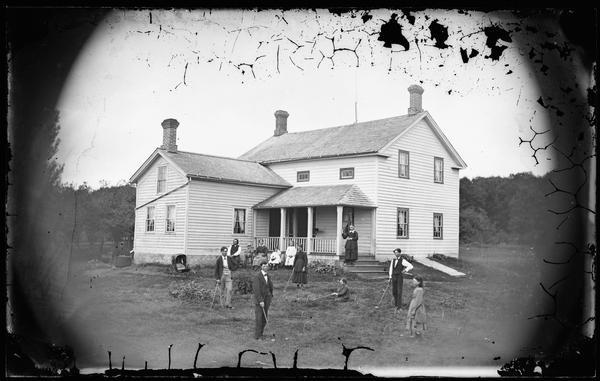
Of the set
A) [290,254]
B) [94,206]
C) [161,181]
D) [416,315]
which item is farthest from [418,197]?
[94,206]

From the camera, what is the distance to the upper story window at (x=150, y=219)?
5293 mm

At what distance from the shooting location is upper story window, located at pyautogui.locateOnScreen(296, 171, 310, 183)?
761 cm

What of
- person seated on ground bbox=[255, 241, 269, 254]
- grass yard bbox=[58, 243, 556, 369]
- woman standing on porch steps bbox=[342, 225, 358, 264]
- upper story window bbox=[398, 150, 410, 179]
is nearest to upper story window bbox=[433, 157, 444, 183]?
upper story window bbox=[398, 150, 410, 179]

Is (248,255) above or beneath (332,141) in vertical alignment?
beneath

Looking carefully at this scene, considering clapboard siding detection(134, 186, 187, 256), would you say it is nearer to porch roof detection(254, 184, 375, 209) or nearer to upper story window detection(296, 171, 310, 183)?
porch roof detection(254, 184, 375, 209)

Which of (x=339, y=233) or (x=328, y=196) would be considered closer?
(x=328, y=196)

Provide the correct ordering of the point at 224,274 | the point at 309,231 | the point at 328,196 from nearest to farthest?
the point at 224,274, the point at 309,231, the point at 328,196

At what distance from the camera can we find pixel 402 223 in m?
6.47

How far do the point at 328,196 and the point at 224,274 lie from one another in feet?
9.86

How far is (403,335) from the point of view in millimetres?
4781

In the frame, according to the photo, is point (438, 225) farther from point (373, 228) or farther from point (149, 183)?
point (149, 183)

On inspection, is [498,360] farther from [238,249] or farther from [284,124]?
[284,124]

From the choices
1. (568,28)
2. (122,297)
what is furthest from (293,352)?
(568,28)

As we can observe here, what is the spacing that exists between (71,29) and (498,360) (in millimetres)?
5694
